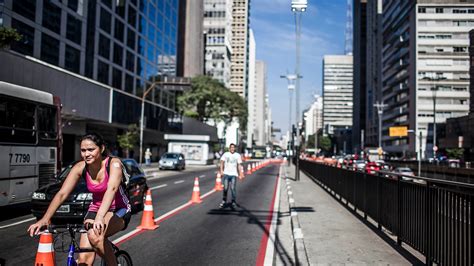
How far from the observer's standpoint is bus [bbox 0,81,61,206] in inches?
401

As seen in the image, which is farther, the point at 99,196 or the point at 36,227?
the point at 99,196

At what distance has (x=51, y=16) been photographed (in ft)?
109

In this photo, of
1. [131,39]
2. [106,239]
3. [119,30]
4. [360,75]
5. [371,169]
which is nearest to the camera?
[106,239]

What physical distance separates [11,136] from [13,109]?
2.15 ft

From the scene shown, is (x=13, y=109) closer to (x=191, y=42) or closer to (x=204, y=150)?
(x=204, y=150)

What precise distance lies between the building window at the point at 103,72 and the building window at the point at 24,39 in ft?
37.8

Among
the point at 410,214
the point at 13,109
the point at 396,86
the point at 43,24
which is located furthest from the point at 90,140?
the point at 396,86

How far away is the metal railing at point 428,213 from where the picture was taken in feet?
15.8

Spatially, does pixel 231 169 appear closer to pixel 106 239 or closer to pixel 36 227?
pixel 106 239

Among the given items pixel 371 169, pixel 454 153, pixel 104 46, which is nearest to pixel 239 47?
pixel 454 153

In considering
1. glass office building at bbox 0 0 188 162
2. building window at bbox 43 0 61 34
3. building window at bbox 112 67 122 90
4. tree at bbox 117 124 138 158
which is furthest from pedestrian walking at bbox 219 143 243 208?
building window at bbox 112 67 122 90

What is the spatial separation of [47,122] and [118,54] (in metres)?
37.4

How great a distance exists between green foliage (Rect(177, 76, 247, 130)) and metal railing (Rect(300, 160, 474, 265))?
220 ft

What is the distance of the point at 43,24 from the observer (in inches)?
1272
